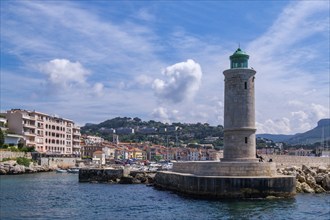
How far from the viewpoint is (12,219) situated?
2855 cm

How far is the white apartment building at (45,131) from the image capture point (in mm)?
104938

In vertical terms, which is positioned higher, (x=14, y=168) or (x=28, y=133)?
(x=28, y=133)

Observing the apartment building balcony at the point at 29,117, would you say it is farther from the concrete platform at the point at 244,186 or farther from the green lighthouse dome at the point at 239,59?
the concrete platform at the point at 244,186

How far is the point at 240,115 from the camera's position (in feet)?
135

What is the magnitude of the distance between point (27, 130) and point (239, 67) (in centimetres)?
7402

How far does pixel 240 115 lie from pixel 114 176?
2780 centimetres

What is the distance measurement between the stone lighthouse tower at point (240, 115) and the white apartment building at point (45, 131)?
72.3 m

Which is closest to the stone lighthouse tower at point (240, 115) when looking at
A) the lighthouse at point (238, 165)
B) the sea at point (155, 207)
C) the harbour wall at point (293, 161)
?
the lighthouse at point (238, 165)

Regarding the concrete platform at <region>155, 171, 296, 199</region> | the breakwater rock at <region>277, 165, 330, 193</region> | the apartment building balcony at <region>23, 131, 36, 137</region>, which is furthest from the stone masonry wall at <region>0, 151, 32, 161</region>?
the concrete platform at <region>155, 171, 296, 199</region>

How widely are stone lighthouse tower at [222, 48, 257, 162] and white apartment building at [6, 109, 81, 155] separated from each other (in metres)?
72.3

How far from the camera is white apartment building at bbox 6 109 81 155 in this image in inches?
4131

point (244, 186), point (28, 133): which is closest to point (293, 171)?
point (244, 186)

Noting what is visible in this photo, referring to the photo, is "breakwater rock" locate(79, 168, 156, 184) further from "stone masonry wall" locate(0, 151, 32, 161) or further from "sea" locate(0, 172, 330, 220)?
"stone masonry wall" locate(0, 151, 32, 161)

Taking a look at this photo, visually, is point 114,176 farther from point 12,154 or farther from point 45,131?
point 45,131
